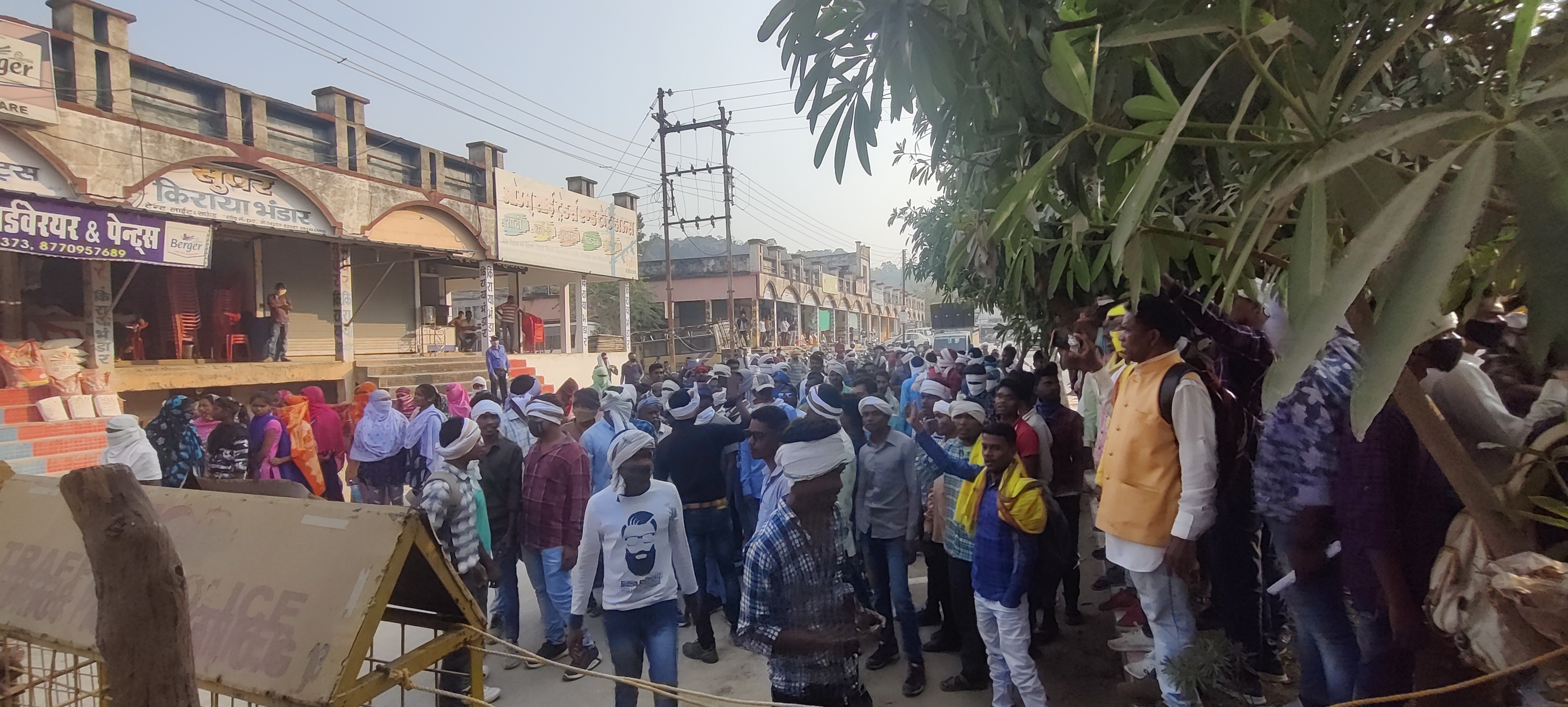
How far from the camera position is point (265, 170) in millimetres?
12586

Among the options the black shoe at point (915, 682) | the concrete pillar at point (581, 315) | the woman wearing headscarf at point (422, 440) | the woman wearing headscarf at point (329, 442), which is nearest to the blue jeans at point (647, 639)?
the black shoe at point (915, 682)

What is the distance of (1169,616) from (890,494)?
1717 millimetres

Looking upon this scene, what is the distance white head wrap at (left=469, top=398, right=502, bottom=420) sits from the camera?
509 cm

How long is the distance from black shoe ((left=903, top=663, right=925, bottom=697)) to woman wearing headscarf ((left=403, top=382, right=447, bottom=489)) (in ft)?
14.4

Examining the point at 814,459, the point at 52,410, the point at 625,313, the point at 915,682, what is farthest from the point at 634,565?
the point at 625,313

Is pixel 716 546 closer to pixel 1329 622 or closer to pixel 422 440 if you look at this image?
pixel 422 440

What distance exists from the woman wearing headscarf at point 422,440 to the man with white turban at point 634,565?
340cm

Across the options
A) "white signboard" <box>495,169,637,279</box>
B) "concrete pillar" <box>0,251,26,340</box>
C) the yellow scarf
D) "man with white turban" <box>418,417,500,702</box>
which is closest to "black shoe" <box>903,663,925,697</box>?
the yellow scarf

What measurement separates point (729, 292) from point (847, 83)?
78.2ft

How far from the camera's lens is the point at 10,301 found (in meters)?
11.0

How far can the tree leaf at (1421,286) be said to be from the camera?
0.69 metres

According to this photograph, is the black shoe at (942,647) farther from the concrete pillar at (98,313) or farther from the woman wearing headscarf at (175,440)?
the concrete pillar at (98,313)

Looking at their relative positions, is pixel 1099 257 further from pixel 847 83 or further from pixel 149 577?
pixel 149 577

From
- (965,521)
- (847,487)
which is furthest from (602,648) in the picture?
(965,521)
